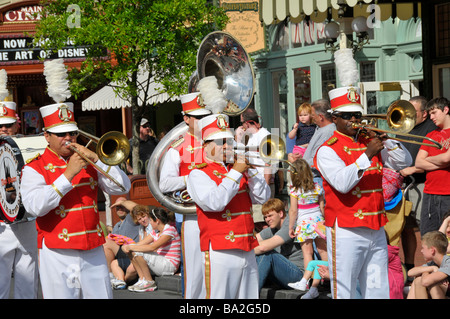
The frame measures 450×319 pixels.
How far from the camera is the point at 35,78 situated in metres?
21.9

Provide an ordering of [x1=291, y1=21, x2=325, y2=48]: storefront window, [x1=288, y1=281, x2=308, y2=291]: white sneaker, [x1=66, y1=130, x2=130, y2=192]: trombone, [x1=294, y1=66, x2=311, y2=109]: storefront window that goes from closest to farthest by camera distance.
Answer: [x1=66, y1=130, x2=130, y2=192]: trombone → [x1=288, y1=281, x2=308, y2=291]: white sneaker → [x1=291, y1=21, x2=325, y2=48]: storefront window → [x1=294, y1=66, x2=311, y2=109]: storefront window

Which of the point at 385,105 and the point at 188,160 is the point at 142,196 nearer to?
the point at 385,105

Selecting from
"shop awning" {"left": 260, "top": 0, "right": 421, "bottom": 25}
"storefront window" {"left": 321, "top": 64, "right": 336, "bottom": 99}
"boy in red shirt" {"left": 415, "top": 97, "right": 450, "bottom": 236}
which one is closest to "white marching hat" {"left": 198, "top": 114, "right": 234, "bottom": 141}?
"boy in red shirt" {"left": 415, "top": 97, "right": 450, "bottom": 236}

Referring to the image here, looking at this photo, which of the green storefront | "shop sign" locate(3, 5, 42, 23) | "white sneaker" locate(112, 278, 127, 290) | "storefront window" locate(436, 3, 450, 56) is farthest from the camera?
"shop sign" locate(3, 5, 42, 23)

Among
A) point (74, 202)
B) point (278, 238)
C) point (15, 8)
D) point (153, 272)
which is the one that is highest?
point (15, 8)

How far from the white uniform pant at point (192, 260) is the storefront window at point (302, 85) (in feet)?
30.5

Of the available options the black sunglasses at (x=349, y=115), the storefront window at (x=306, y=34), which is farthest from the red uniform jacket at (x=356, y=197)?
the storefront window at (x=306, y=34)

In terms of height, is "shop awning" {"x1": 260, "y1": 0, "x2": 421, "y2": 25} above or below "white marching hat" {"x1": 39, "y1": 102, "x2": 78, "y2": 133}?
above

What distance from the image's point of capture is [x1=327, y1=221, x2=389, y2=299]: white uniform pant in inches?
241

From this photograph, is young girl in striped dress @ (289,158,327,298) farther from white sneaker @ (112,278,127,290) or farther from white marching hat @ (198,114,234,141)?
white sneaker @ (112,278,127,290)

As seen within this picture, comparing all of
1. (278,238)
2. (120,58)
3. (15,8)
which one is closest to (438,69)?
(278,238)

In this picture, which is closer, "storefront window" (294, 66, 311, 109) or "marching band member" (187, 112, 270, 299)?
"marching band member" (187, 112, 270, 299)

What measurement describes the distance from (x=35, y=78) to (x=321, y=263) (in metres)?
15.6

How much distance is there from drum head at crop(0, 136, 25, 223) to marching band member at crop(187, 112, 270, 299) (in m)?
1.55
